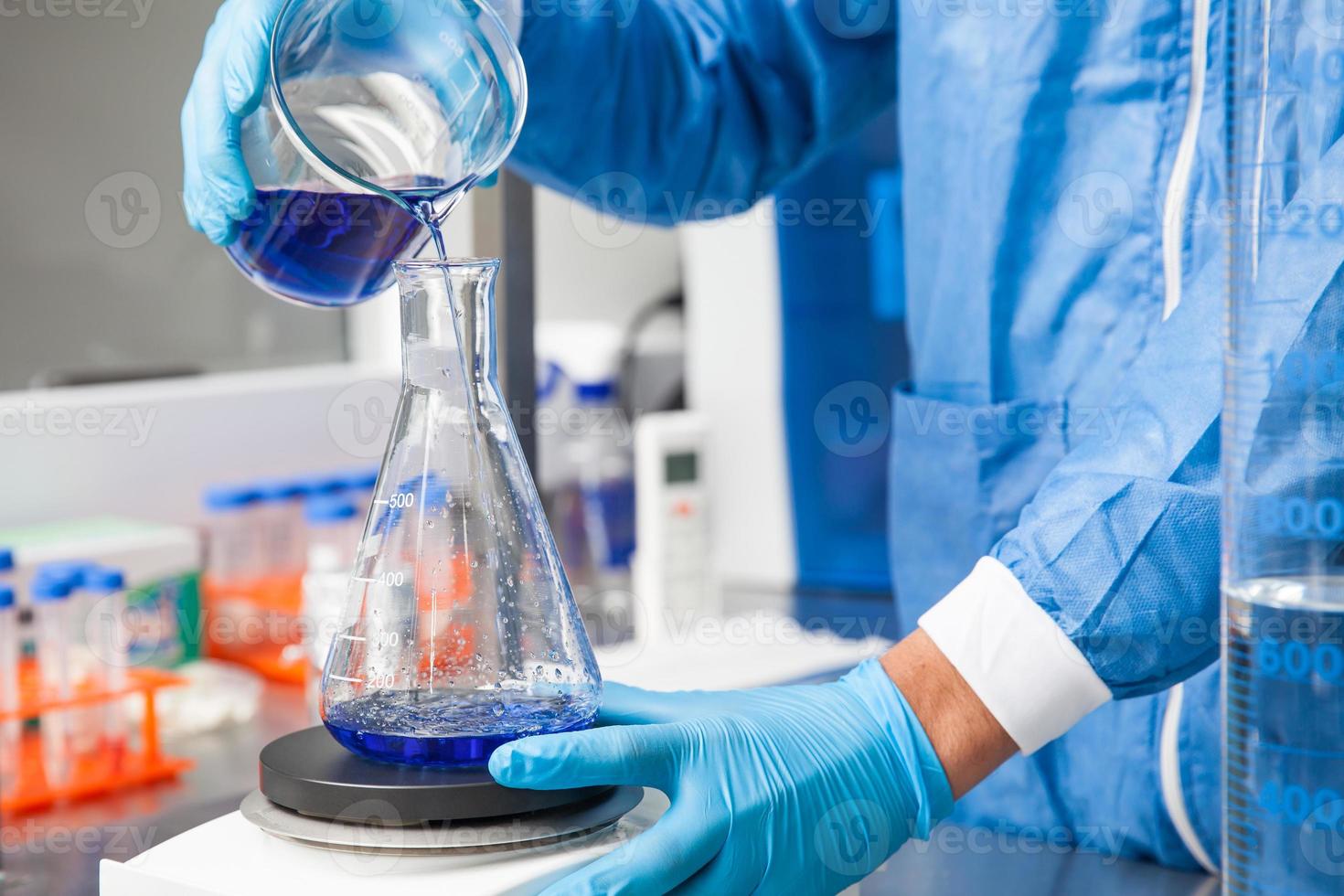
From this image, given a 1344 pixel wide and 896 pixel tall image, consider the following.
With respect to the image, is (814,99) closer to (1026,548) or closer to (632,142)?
(632,142)

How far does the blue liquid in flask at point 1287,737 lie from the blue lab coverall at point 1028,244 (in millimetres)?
238

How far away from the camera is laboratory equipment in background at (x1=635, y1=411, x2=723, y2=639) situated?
1843mm

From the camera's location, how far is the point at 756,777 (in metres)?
0.80

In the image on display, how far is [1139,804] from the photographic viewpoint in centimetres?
111

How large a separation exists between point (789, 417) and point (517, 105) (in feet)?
4.23

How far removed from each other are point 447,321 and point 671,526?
43.9 inches

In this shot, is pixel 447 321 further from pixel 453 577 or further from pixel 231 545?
pixel 231 545

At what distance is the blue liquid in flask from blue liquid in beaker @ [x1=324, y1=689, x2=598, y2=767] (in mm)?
336

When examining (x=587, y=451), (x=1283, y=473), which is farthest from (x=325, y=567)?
(x=1283, y=473)

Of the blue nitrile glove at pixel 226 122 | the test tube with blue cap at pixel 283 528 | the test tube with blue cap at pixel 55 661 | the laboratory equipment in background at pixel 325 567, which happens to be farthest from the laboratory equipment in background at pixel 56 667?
the blue nitrile glove at pixel 226 122

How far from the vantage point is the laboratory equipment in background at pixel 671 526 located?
184cm

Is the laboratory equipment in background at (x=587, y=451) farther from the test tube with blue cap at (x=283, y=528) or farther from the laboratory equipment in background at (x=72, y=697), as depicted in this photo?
the laboratory equipment in background at (x=72, y=697)

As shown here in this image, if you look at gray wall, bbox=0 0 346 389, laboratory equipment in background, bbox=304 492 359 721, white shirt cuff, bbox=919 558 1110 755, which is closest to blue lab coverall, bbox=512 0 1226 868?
white shirt cuff, bbox=919 558 1110 755

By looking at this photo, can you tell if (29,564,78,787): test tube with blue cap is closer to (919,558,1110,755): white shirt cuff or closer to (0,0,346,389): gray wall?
(0,0,346,389): gray wall
